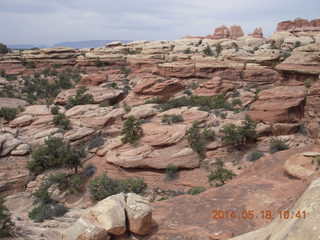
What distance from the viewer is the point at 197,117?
18312 mm

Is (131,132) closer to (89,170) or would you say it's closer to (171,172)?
(89,170)

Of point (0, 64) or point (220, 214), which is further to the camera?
point (0, 64)

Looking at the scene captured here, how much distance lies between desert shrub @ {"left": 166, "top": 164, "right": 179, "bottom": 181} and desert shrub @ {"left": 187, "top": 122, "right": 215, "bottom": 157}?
5.98 feet

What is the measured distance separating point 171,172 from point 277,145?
6596 mm

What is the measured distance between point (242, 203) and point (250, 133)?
8.90 m

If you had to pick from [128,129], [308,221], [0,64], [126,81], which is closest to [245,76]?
[126,81]

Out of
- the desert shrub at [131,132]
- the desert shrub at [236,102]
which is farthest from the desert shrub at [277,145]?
the desert shrub at [131,132]

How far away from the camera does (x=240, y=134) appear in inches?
602

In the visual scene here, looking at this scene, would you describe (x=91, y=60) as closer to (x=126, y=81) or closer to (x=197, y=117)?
(x=126, y=81)

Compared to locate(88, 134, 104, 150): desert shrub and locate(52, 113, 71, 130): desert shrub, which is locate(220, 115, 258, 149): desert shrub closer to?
locate(88, 134, 104, 150): desert shrub

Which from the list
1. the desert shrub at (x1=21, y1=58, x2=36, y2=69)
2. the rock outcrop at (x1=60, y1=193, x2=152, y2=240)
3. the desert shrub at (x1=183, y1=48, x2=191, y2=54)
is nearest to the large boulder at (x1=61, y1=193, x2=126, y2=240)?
the rock outcrop at (x1=60, y1=193, x2=152, y2=240)

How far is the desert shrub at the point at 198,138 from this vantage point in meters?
15.4

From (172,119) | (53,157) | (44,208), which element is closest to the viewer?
(44,208)

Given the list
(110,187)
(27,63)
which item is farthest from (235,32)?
(110,187)
